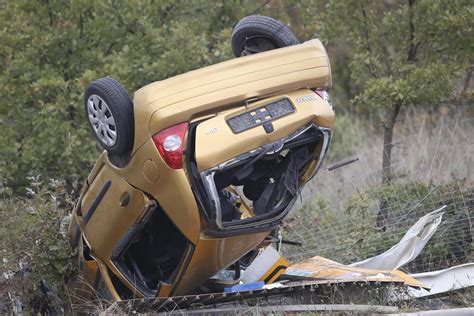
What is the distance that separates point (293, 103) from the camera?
18.5 feet

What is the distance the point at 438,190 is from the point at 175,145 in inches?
155

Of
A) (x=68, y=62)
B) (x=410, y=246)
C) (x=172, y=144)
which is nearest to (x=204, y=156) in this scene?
(x=172, y=144)

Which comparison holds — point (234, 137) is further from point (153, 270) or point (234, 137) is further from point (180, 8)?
point (180, 8)

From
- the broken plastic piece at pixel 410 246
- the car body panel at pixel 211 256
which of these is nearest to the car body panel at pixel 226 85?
the car body panel at pixel 211 256

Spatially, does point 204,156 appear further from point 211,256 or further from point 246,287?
point 246,287

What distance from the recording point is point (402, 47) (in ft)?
30.9

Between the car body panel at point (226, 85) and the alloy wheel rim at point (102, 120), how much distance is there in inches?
7.0

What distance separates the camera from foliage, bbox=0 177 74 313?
22.4 feet

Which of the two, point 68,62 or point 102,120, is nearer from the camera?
point 102,120

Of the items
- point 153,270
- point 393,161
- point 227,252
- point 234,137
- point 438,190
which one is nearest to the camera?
point 234,137

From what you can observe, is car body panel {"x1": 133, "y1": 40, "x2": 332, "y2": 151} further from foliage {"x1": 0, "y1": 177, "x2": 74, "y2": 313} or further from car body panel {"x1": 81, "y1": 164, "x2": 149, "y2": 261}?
foliage {"x1": 0, "y1": 177, "x2": 74, "y2": 313}

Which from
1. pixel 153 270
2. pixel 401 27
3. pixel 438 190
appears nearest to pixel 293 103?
pixel 153 270

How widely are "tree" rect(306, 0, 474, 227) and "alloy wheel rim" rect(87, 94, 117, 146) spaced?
3.78 metres

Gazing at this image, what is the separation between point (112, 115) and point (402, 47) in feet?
15.3
